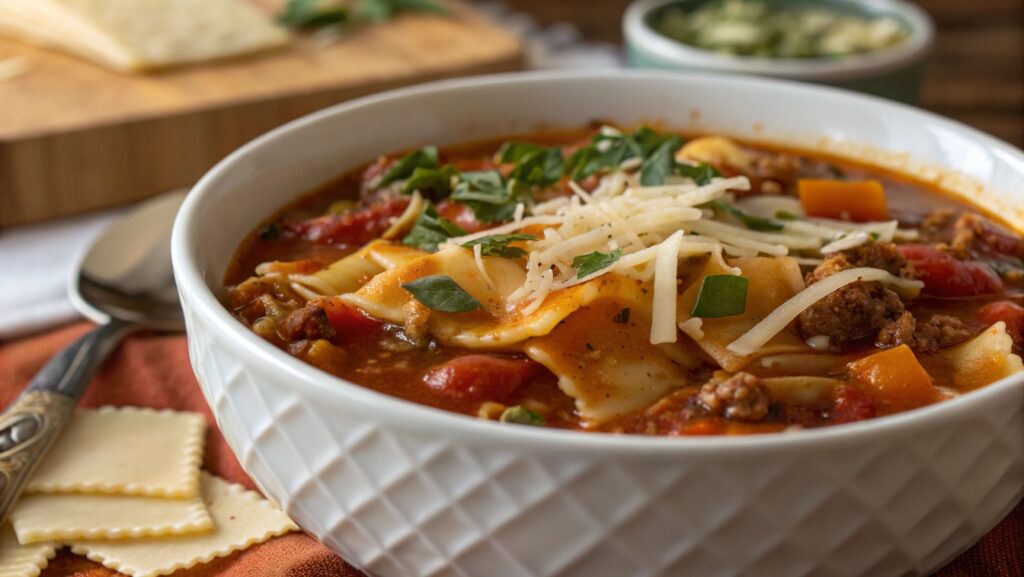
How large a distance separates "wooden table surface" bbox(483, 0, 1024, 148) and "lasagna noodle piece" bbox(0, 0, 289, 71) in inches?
124

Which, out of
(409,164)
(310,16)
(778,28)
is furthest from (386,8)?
(409,164)

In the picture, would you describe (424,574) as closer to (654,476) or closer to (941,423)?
(654,476)

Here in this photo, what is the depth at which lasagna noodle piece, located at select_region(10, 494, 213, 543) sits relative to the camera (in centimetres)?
351

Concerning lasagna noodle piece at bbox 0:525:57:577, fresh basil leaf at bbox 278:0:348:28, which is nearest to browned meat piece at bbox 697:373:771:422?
lasagna noodle piece at bbox 0:525:57:577

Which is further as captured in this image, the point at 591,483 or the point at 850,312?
the point at 850,312

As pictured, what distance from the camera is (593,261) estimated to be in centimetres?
334

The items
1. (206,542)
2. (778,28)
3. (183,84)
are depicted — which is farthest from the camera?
(778,28)

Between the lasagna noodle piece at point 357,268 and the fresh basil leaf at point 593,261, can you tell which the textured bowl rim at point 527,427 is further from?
the fresh basil leaf at point 593,261

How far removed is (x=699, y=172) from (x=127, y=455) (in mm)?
2206

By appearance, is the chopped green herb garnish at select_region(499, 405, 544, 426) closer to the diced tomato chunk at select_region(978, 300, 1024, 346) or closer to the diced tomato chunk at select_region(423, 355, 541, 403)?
the diced tomato chunk at select_region(423, 355, 541, 403)

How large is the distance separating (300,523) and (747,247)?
158cm

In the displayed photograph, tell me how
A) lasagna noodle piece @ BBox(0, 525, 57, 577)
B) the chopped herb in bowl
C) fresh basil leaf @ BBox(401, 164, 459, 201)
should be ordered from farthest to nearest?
the chopped herb in bowl, fresh basil leaf @ BBox(401, 164, 459, 201), lasagna noodle piece @ BBox(0, 525, 57, 577)

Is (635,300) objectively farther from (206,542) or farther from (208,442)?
(208,442)

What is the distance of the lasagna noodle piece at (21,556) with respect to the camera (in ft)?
11.0
